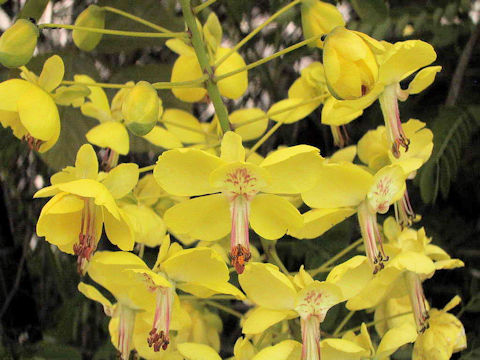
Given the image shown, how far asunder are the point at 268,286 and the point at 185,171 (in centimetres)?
16

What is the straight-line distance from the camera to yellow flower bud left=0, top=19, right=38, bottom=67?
0.82 meters

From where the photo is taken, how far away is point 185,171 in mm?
776

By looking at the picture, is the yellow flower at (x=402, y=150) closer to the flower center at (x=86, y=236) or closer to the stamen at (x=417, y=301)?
the stamen at (x=417, y=301)

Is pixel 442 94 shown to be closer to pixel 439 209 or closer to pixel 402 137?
pixel 439 209

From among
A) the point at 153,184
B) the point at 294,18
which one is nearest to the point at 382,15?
the point at 294,18

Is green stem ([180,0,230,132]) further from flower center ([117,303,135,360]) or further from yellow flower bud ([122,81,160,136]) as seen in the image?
flower center ([117,303,135,360])

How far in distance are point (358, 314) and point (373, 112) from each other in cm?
35

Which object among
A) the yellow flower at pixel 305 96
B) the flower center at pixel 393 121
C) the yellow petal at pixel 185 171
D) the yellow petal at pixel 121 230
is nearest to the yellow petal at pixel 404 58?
the flower center at pixel 393 121

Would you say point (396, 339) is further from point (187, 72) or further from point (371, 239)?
point (187, 72)

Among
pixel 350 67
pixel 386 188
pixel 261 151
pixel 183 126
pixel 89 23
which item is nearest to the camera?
pixel 350 67

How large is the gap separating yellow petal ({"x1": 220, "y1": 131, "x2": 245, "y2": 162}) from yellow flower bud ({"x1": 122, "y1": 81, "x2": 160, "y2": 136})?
89 mm

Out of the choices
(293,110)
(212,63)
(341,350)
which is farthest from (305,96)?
(341,350)

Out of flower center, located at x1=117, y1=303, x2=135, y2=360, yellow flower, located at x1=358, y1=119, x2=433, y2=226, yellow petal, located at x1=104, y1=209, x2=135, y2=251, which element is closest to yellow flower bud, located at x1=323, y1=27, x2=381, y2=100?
yellow flower, located at x1=358, y1=119, x2=433, y2=226

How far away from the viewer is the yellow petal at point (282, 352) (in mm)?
787
